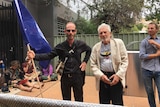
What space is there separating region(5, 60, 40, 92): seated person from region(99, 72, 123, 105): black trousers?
3924mm

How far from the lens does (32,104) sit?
3.56 feet

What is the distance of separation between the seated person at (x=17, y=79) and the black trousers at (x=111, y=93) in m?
3.92

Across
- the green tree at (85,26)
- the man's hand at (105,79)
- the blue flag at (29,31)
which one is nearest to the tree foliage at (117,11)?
the green tree at (85,26)

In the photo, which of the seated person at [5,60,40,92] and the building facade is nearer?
the seated person at [5,60,40,92]

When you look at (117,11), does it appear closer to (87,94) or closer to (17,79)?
(87,94)

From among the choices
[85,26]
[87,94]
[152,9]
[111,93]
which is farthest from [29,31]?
[152,9]

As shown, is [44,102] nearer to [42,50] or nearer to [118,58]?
[118,58]

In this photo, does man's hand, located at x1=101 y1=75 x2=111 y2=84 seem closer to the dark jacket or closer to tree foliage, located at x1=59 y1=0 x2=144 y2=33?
the dark jacket

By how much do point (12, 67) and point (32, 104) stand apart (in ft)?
22.6

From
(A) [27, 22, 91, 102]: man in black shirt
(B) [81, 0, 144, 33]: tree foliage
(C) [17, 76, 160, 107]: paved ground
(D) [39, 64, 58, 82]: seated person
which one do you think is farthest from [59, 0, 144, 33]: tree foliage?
(A) [27, 22, 91, 102]: man in black shirt

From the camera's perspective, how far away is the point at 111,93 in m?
3.20

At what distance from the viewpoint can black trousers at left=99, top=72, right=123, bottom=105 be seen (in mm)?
3156

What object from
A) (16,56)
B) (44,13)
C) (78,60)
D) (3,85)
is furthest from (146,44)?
(44,13)

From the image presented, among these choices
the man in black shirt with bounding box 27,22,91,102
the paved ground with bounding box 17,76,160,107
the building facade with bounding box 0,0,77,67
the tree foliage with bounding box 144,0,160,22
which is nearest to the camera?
the man in black shirt with bounding box 27,22,91,102
